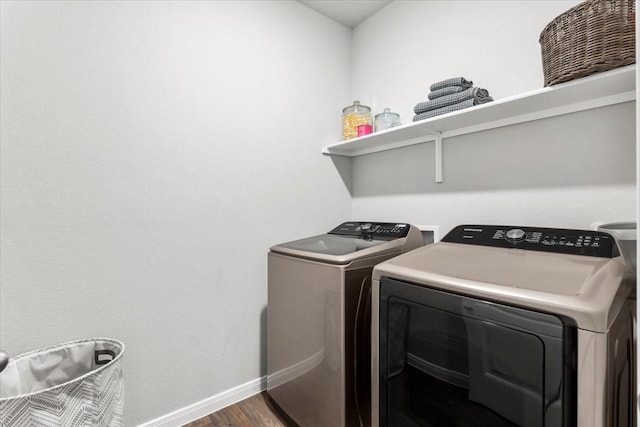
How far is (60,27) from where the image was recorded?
1296 mm

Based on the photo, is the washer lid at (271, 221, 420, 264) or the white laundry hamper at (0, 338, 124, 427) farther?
the washer lid at (271, 221, 420, 264)

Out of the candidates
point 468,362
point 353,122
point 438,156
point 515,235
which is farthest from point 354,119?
point 468,362

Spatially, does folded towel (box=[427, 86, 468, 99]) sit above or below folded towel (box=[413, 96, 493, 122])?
above

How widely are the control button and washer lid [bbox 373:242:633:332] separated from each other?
70 mm

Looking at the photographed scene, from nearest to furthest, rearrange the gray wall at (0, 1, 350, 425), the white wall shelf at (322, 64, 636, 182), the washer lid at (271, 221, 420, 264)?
the white wall shelf at (322, 64, 636, 182) < the gray wall at (0, 1, 350, 425) < the washer lid at (271, 221, 420, 264)

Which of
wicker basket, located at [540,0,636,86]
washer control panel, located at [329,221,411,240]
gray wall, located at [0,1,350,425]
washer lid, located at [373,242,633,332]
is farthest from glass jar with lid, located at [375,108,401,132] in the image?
washer lid, located at [373,242,633,332]

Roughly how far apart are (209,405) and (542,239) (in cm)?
183

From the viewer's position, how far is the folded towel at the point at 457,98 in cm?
145

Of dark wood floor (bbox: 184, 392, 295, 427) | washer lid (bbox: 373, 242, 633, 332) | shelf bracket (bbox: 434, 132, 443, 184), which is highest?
shelf bracket (bbox: 434, 132, 443, 184)

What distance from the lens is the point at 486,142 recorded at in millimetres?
1611

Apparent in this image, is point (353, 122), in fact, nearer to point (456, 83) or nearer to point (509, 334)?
point (456, 83)

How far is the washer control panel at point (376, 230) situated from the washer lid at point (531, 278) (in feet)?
1.32

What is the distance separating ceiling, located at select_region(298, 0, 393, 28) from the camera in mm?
2074

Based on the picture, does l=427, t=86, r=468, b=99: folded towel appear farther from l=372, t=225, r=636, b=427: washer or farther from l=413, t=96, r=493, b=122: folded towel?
l=372, t=225, r=636, b=427: washer
